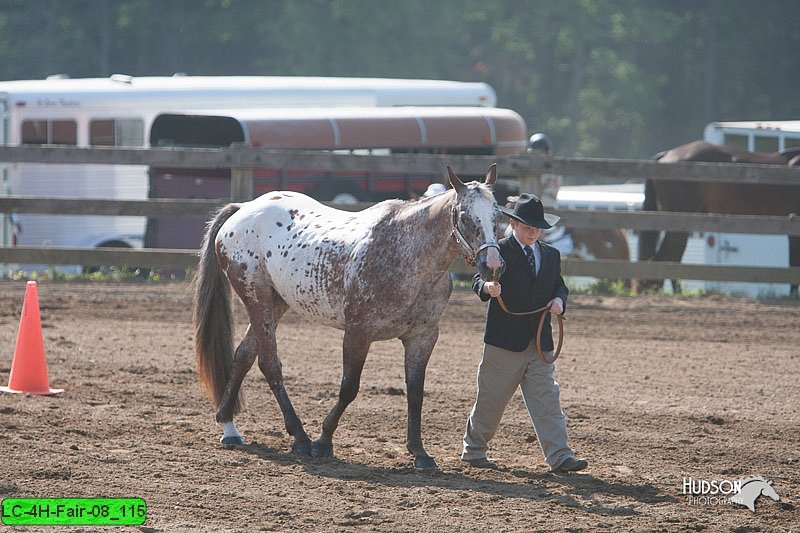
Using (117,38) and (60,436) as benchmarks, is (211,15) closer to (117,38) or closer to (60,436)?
(117,38)

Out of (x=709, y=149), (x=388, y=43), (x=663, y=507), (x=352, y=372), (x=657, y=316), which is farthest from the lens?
(x=388, y=43)

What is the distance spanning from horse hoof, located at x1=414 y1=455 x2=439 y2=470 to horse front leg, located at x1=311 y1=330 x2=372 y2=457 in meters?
0.50

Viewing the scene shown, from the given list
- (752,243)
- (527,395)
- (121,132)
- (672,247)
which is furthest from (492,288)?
(121,132)

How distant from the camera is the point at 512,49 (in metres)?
42.3

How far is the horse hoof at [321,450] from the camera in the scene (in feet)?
20.3

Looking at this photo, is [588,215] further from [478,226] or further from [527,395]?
[478,226]

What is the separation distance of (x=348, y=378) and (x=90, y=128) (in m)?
Answer: 12.3

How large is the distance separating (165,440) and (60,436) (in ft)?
2.00

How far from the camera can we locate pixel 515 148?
1858cm

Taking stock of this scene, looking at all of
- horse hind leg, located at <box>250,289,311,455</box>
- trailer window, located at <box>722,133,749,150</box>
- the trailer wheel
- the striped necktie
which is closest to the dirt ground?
horse hind leg, located at <box>250,289,311,455</box>

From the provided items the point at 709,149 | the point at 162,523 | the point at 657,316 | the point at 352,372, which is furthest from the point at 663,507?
the point at 709,149

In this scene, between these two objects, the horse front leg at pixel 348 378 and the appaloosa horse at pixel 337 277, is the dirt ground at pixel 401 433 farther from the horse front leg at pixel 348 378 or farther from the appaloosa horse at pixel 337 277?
the appaloosa horse at pixel 337 277

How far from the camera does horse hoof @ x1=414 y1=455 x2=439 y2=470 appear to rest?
5.97 metres

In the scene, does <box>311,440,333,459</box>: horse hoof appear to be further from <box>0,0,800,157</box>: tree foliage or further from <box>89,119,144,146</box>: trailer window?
<box>0,0,800,157</box>: tree foliage
